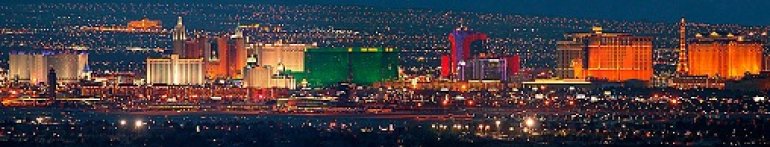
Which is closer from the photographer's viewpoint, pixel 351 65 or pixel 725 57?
pixel 351 65

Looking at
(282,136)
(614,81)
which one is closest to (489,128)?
(282,136)

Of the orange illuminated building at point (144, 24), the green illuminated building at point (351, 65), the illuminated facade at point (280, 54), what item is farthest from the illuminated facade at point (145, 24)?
the green illuminated building at point (351, 65)

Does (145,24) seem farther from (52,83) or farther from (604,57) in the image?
(604,57)

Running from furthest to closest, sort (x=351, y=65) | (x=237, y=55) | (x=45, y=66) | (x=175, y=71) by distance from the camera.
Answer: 1. (x=351, y=65)
2. (x=237, y=55)
3. (x=175, y=71)
4. (x=45, y=66)

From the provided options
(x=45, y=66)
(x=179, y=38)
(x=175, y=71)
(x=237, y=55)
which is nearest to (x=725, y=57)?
(x=237, y=55)

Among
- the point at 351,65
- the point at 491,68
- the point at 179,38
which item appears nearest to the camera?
the point at 179,38

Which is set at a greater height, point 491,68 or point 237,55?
point 237,55

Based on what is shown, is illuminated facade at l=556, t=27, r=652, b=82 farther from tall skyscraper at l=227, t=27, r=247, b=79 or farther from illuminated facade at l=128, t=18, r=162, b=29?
illuminated facade at l=128, t=18, r=162, b=29

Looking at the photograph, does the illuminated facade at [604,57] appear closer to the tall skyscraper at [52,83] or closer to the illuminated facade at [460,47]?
the illuminated facade at [460,47]
